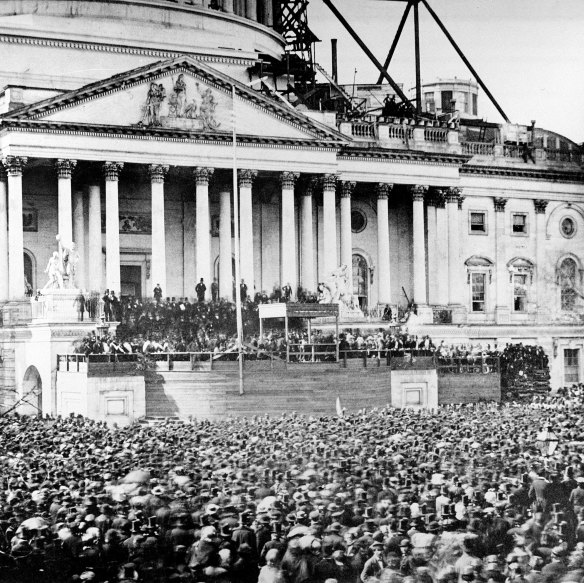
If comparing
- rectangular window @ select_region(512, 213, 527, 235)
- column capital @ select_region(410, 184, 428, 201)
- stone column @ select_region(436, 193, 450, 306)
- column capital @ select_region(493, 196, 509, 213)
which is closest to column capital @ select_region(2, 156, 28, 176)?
column capital @ select_region(410, 184, 428, 201)

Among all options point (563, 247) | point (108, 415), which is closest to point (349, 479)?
point (108, 415)

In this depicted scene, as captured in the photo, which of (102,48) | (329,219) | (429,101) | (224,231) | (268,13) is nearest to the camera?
(224,231)

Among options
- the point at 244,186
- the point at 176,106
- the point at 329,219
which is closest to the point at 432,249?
the point at 329,219

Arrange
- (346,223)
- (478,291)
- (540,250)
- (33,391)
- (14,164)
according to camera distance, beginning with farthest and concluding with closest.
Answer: (540,250) < (478,291) < (346,223) < (14,164) < (33,391)

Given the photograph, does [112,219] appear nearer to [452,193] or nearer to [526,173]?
[452,193]

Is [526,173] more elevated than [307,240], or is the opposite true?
[526,173]

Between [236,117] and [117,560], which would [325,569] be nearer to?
[117,560]

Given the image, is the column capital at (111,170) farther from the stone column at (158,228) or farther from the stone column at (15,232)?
the stone column at (15,232)
